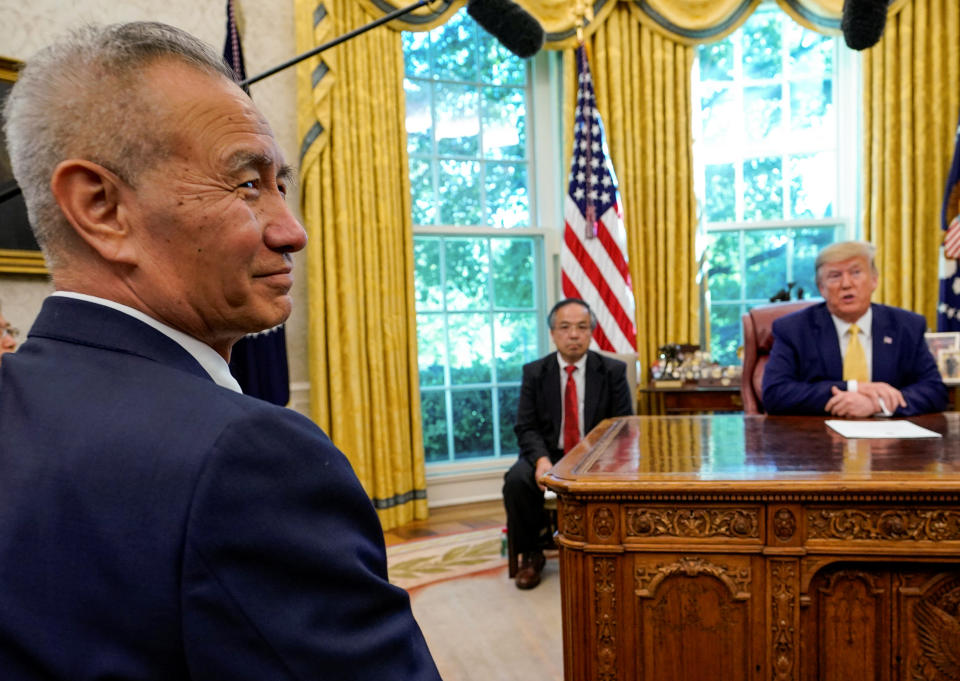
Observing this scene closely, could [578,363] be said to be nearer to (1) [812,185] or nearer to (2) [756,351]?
(2) [756,351]

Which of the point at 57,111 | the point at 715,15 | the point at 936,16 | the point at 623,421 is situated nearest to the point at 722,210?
the point at 715,15

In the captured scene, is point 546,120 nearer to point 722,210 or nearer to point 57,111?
point 722,210

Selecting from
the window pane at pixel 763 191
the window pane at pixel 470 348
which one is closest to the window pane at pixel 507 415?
the window pane at pixel 470 348

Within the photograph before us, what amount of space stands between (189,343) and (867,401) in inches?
103

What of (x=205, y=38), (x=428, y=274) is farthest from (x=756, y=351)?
(x=205, y=38)

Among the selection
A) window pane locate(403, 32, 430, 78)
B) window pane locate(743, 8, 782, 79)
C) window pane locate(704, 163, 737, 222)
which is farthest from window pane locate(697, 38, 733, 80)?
window pane locate(403, 32, 430, 78)

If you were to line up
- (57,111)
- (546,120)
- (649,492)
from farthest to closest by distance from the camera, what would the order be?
1. (546,120)
2. (649,492)
3. (57,111)

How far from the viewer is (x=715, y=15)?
4.71 m

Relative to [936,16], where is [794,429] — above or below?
below

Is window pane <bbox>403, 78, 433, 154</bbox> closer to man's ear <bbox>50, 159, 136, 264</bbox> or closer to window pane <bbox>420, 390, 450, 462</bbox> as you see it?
window pane <bbox>420, 390, 450, 462</bbox>

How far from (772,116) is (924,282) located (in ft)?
5.35

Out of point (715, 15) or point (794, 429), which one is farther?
point (715, 15)

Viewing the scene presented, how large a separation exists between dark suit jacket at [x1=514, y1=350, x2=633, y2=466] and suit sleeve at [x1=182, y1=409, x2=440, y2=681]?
2.88 meters

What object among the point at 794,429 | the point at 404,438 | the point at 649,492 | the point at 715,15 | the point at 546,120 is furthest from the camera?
the point at 546,120
